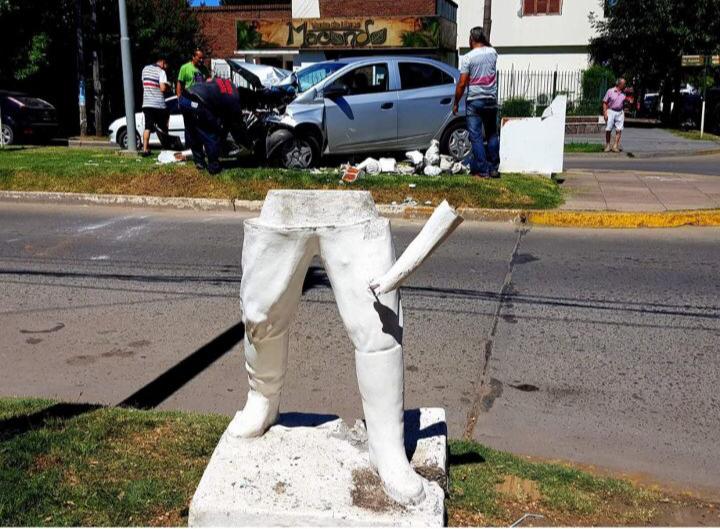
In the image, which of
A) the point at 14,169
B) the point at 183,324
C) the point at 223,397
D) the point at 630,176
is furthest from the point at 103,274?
the point at 630,176

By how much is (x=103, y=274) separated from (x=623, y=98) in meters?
14.8

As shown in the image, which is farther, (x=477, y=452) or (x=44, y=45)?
(x=44, y=45)

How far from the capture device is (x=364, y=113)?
12.7m

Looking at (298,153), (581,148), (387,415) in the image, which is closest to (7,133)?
(298,153)

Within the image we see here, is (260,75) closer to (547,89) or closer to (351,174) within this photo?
(351,174)

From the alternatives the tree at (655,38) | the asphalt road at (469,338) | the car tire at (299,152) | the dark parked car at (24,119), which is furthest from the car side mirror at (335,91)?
the tree at (655,38)

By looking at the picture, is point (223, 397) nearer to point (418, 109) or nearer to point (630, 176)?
point (418, 109)

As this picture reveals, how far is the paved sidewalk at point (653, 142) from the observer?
20.8 metres

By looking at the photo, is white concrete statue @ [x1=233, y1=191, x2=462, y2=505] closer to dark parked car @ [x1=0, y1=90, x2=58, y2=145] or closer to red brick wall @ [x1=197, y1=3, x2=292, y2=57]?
dark parked car @ [x1=0, y1=90, x2=58, y2=145]

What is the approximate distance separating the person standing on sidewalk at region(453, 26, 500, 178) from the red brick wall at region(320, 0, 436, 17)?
22.8 m

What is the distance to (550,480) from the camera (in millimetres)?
3494

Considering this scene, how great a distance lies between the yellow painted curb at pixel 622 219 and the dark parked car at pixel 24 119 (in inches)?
593

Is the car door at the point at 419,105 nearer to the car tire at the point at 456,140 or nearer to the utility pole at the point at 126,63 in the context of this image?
the car tire at the point at 456,140

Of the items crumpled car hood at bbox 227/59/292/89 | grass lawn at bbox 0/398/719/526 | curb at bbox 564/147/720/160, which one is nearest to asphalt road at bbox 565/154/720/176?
curb at bbox 564/147/720/160
